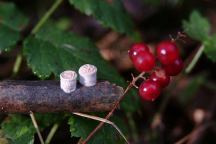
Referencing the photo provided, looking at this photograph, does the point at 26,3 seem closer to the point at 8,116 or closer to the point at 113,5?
the point at 113,5

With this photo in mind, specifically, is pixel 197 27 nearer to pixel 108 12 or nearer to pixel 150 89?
pixel 108 12

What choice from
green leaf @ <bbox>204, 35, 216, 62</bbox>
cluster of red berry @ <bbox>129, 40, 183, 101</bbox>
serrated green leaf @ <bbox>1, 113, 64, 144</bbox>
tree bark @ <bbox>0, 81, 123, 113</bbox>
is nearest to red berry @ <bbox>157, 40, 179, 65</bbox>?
cluster of red berry @ <bbox>129, 40, 183, 101</bbox>

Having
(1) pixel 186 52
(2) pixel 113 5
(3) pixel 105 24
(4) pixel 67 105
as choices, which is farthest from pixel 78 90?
(1) pixel 186 52

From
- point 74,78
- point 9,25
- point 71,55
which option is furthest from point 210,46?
point 9,25

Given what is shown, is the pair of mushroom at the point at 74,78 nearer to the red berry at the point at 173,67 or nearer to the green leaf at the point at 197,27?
the red berry at the point at 173,67

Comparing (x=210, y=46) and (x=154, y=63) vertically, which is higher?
(x=154, y=63)

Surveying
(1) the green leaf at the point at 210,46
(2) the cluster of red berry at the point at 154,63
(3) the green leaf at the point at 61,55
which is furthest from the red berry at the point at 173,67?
(1) the green leaf at the point at 210,46
